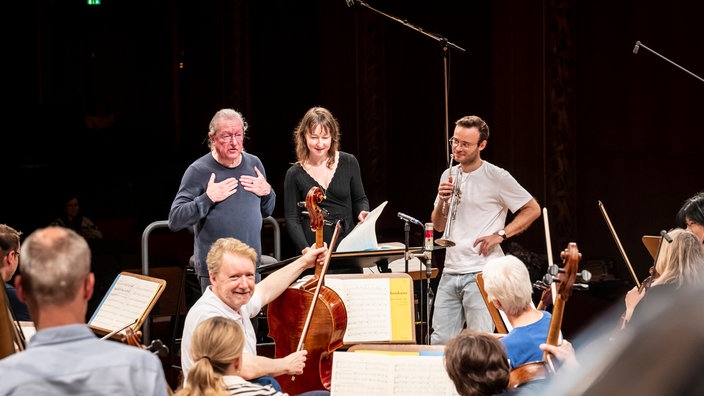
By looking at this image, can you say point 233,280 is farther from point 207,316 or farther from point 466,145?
point 466,145

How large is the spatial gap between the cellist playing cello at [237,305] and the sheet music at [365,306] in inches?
13.6

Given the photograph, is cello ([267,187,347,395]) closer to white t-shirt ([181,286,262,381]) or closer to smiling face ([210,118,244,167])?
white t-shirt ([181,286,262,381])

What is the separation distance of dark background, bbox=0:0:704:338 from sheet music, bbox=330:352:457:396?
2.74 m

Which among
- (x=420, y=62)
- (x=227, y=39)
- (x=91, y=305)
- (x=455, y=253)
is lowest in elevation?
(x=91, y=305)

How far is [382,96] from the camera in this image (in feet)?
31.4

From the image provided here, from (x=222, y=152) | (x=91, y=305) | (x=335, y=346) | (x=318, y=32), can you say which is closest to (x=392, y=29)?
(x=318, y=32)

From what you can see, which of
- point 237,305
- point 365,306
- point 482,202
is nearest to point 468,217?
point 482,202

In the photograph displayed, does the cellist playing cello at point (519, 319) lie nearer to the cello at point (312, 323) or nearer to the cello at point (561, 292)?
the cello at point (561, 292)

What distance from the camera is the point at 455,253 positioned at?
4574mm

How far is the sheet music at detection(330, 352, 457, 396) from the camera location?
3053mm

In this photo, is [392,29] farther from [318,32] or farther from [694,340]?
[694,340]

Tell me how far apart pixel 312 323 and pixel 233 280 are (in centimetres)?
56

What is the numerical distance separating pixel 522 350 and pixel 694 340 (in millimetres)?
2577

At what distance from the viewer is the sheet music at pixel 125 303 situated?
12.8 feet
